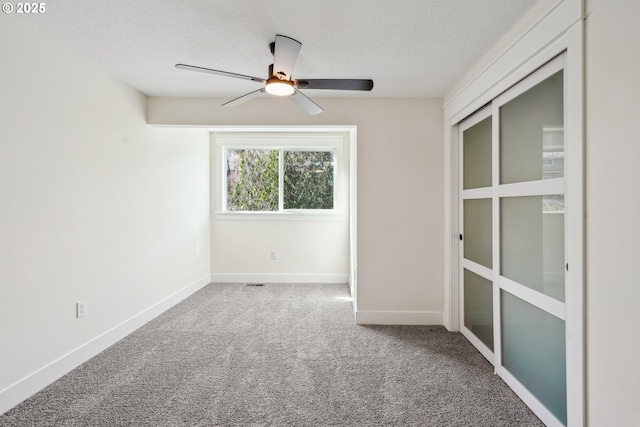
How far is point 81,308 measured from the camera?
234 centimetres

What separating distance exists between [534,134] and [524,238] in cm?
63

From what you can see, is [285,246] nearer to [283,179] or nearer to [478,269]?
[283,179]

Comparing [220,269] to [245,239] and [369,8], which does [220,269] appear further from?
[369,8]

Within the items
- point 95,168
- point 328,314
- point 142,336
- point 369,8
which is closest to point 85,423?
point 142,336

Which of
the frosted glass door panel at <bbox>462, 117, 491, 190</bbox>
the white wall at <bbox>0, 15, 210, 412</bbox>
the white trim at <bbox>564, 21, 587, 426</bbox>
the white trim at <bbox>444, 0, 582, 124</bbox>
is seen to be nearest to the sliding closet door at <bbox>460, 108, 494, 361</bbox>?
the frosted glass door panel at <bbox>462, 117, 491, 190</bbox>

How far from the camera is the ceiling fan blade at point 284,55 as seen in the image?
5.87 feet

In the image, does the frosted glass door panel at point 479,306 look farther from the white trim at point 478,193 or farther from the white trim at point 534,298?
the white trim at point 478,193

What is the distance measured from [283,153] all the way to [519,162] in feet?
11.7

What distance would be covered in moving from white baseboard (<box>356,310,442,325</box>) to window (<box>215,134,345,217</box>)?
202 cm

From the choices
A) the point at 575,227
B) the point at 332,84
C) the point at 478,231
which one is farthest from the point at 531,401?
the point at 332,84

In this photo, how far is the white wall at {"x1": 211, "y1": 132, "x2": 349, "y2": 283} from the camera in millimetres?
4852

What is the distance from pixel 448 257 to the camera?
3027 millimetres
